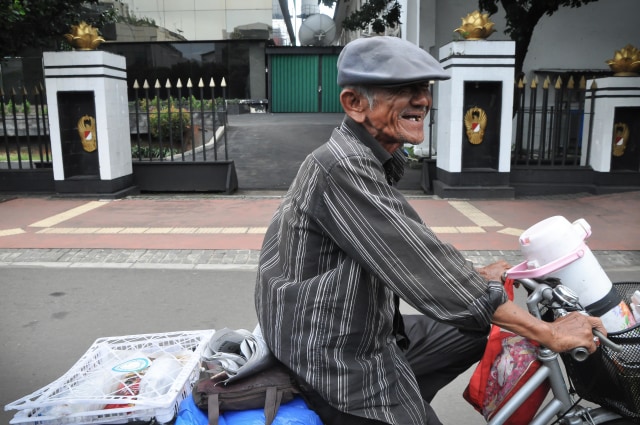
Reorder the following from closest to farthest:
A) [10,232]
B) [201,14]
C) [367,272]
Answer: [367,272]
[10,232]
[201,14]

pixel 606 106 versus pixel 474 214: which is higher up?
pixel 606 106

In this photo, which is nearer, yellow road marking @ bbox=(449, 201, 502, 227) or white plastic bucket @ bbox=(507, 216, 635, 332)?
white plastic bucket @ bbox=(507, 216, 635, 332)

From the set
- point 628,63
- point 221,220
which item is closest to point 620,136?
point 628,63

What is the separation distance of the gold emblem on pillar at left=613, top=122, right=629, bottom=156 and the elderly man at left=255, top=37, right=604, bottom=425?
904cm

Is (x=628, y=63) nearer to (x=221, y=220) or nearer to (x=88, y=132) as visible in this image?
(x=221, y=220)

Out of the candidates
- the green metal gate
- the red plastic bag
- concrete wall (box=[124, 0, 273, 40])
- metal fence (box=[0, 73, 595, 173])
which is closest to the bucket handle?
the red plastic bag

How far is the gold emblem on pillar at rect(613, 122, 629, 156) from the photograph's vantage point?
9.64 meters

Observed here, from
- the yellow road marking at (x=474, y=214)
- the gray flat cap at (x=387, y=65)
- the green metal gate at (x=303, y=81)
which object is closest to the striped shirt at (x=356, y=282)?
the gray flat cap at (x=387, y=65)

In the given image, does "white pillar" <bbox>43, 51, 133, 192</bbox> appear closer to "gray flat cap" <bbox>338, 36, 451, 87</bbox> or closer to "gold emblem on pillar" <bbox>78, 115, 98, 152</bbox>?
"gold emblem on pillar" <bbox>78, 115, 98, 152</bbox>

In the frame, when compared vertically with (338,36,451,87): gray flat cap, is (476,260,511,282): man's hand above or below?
below

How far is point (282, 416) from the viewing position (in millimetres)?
1641

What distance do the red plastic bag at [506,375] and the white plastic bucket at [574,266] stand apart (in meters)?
0.19

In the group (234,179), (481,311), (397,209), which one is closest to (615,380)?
(481,311)

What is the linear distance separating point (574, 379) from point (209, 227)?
5984 millimetres
